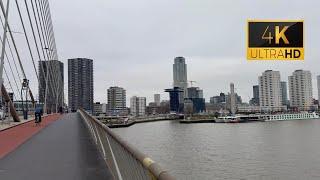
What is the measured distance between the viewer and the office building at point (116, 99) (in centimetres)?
18575

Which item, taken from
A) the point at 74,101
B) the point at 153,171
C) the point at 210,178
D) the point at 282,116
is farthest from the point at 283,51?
the point at 282,116

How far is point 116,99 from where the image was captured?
621ft

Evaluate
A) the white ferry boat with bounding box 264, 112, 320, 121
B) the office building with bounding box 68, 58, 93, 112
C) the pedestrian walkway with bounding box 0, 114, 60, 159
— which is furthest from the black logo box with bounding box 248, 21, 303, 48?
the white ferry boat with bounding box 264, 112, 320, 121

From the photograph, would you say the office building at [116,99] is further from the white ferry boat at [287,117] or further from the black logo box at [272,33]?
the black logo box at [272,33]

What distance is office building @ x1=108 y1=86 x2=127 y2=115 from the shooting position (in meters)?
186

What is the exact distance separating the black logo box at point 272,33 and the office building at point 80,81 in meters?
124

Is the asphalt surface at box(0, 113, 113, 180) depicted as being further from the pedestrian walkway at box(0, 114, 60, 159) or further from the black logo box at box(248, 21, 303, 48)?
the black logo box at box(248, 21, 303, 48)

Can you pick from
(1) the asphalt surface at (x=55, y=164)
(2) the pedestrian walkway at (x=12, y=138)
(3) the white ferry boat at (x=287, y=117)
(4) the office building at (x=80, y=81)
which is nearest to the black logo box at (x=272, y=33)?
(1) the asphalt surface at (x=55, y=164)

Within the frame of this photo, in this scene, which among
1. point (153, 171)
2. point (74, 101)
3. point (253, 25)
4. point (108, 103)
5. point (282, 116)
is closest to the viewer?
point (153, 171)

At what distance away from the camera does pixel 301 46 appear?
14.3 meters

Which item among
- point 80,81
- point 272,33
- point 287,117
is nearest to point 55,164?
point 272,33

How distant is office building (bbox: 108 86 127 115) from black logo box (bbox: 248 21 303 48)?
167 metres

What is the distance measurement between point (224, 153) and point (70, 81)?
11191 centimetres

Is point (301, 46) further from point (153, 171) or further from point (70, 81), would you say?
point (70, 81)
